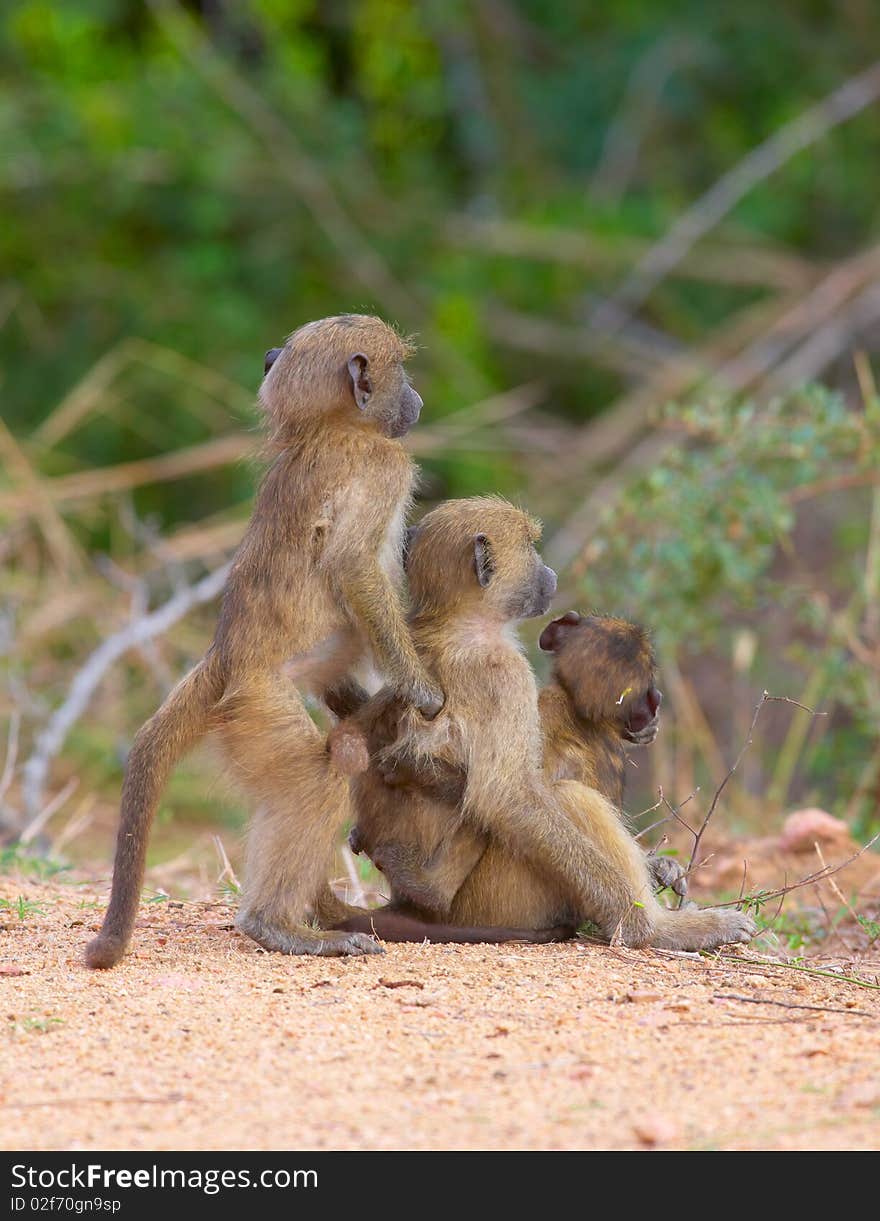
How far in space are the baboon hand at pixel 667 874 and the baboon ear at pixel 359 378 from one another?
1554 millimetres

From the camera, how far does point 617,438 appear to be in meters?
11.5

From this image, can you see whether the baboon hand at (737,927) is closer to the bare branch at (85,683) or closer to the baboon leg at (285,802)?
the baboon leg at (285,802)

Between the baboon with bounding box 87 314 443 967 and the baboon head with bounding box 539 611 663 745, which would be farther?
the baboon head with bounding box 539 611 663 745

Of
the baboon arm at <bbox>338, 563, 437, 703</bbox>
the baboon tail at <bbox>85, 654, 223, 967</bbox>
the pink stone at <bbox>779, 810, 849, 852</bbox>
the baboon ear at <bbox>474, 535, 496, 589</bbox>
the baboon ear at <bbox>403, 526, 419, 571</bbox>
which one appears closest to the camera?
the baboon tail at <bbox>85, 654, 223, 967</bbox>

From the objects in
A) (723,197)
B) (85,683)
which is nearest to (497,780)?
(85,683)

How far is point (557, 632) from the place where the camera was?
5.19 m

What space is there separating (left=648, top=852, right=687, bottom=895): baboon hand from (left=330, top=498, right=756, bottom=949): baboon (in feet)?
0.61

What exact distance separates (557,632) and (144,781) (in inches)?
52.4

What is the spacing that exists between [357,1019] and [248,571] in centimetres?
131

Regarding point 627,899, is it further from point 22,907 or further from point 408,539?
point 22,907

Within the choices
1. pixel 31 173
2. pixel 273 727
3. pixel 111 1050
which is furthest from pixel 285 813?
pixel 31 173

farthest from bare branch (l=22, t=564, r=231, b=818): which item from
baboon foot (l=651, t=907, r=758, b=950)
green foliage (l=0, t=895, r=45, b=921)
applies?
baboon foot (l=651, t=907, r=758, b=950)

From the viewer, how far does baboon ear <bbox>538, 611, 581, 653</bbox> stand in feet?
17.0

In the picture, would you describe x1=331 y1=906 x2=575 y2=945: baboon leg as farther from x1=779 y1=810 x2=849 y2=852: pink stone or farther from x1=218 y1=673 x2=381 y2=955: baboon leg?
x1=779 y1=810 x2=849 y2=852: pink stone
